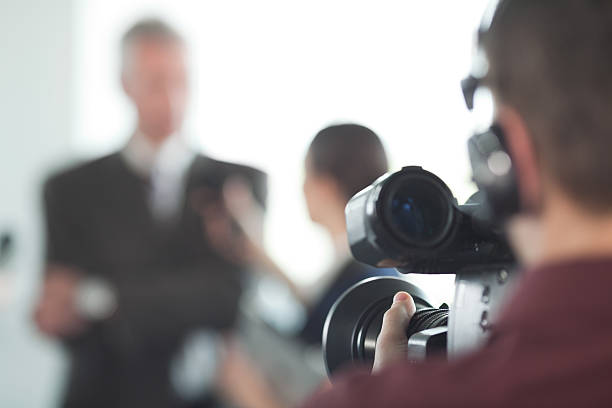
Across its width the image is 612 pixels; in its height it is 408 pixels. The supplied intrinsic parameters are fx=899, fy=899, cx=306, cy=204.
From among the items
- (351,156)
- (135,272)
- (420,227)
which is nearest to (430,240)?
(420,227)

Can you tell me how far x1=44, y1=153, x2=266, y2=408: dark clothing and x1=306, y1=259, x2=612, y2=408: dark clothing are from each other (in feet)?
5.63

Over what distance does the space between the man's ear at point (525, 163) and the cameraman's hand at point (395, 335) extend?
0.88ft

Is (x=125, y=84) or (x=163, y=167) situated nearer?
(x=163, y=167)

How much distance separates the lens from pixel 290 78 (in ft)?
10.4

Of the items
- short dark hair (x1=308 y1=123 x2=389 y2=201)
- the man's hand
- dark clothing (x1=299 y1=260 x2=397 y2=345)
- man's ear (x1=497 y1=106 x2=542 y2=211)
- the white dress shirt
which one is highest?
man's ear (x1=497 y1=106 x2=542 y2=211)

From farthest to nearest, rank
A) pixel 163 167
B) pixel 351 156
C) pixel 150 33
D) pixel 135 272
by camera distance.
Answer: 1. pixel 150 33
2. pixel 163 167
3. pixel 135 272
4. pixel 351 156

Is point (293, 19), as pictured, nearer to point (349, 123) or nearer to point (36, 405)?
point (349, 123)

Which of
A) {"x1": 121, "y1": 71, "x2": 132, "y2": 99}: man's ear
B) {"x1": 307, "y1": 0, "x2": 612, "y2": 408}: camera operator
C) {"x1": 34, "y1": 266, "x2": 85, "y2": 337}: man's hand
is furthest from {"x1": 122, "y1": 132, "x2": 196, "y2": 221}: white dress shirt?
{"x1": 307, "y1": 0, "x2": 612, "y2": 408}: camera operator

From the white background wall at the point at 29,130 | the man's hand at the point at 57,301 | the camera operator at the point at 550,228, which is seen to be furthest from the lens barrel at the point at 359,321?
the white background wall at the point at 29,130

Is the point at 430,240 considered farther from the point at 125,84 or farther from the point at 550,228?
the point at 125,84

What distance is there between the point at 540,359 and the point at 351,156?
4.01 feet

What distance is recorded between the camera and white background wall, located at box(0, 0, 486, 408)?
267cm

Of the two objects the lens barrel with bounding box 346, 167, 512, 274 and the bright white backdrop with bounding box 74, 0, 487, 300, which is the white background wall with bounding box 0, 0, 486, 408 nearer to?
the bright white backdrop with bounding box 74, 0, 487, 300

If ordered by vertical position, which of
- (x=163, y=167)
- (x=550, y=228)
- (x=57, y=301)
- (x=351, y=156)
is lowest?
(x=57, y=301)
